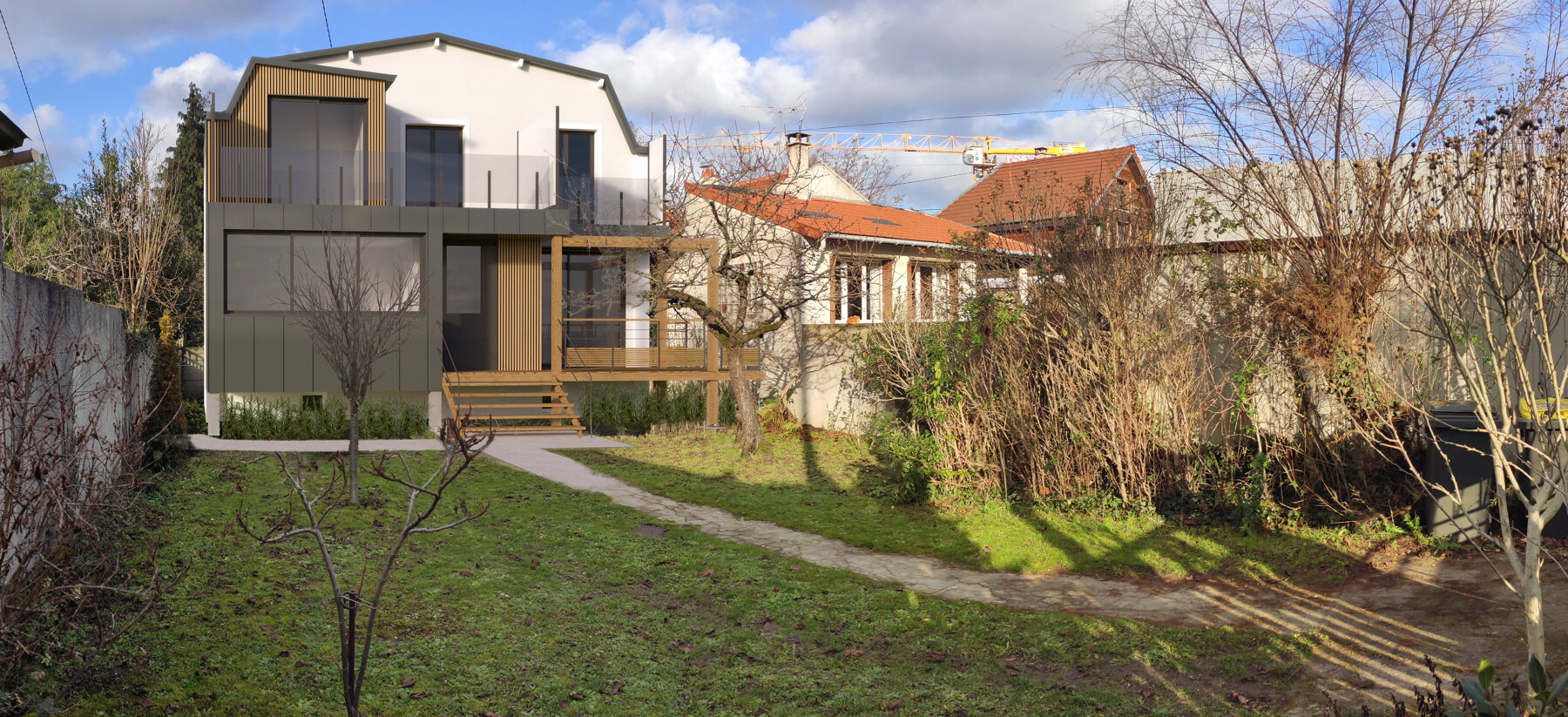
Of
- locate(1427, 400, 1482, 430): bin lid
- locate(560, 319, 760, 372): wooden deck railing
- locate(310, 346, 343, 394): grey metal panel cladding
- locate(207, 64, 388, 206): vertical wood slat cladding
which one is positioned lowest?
locate(1427, 400, 1482, 430): bin lid

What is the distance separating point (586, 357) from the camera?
62.6ft

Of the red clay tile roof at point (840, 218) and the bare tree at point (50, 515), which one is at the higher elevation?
the red clay tile roof at point (840, 218)

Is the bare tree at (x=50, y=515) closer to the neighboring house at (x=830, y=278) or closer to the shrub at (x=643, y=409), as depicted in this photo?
the neighboring house at (x=830, y=278)

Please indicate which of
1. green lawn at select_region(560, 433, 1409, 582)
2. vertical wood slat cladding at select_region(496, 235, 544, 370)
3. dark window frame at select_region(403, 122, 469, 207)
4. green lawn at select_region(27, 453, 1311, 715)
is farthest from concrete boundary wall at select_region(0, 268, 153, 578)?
vertical wood slat cladding at select_region(496, 235, 544, 370)

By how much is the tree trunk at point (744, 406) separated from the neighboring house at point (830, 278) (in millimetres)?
1772

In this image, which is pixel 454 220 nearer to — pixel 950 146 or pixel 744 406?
pixel 744 406

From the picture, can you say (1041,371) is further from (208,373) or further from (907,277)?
(208,373)

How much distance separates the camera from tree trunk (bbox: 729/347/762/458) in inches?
631

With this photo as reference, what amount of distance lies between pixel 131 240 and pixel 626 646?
811 inches

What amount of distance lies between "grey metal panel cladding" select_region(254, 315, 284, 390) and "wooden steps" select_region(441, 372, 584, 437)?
264 cm

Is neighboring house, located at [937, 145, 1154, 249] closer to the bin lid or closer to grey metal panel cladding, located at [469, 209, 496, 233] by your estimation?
the bin lid

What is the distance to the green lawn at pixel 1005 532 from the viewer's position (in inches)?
359

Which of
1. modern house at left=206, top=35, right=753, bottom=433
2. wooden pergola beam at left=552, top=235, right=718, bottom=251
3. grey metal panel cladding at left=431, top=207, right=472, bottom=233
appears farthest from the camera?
wooden pergola beam at left=552, top=235, right=718, bottom=251

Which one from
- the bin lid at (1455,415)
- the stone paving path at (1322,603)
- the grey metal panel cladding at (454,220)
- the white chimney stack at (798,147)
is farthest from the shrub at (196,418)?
the bin lid at (1455,415)
